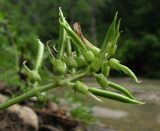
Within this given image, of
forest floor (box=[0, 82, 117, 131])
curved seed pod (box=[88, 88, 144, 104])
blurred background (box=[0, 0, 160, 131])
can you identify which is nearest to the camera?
curved seed pod (box=[88, 88, 144, 104])

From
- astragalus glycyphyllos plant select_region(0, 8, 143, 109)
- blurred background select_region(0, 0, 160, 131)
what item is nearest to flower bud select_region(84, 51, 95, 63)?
astragalus glycyphyllos plant select_region(0, 8, 143, 109)

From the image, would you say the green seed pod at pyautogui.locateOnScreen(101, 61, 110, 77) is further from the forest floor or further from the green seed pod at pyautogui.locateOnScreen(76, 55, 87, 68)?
the forest floor

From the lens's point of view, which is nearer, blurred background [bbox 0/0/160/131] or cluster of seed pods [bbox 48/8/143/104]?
cluster of seed pods [bbox 48/8/143/104]

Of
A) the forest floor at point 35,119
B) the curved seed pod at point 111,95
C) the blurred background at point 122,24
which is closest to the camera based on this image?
the curved seed pod at point 111,95

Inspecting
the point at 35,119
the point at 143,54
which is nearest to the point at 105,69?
the point at 35,119

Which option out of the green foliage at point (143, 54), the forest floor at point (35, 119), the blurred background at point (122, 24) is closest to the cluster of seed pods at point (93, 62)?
the forest floor at point (35, 119)

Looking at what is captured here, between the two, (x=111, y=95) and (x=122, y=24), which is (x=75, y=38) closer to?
(x=111, y=95)

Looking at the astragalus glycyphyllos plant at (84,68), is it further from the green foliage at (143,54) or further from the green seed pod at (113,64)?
the green foliage at (143,54)

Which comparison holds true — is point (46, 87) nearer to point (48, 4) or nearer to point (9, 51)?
point (9, 51)
